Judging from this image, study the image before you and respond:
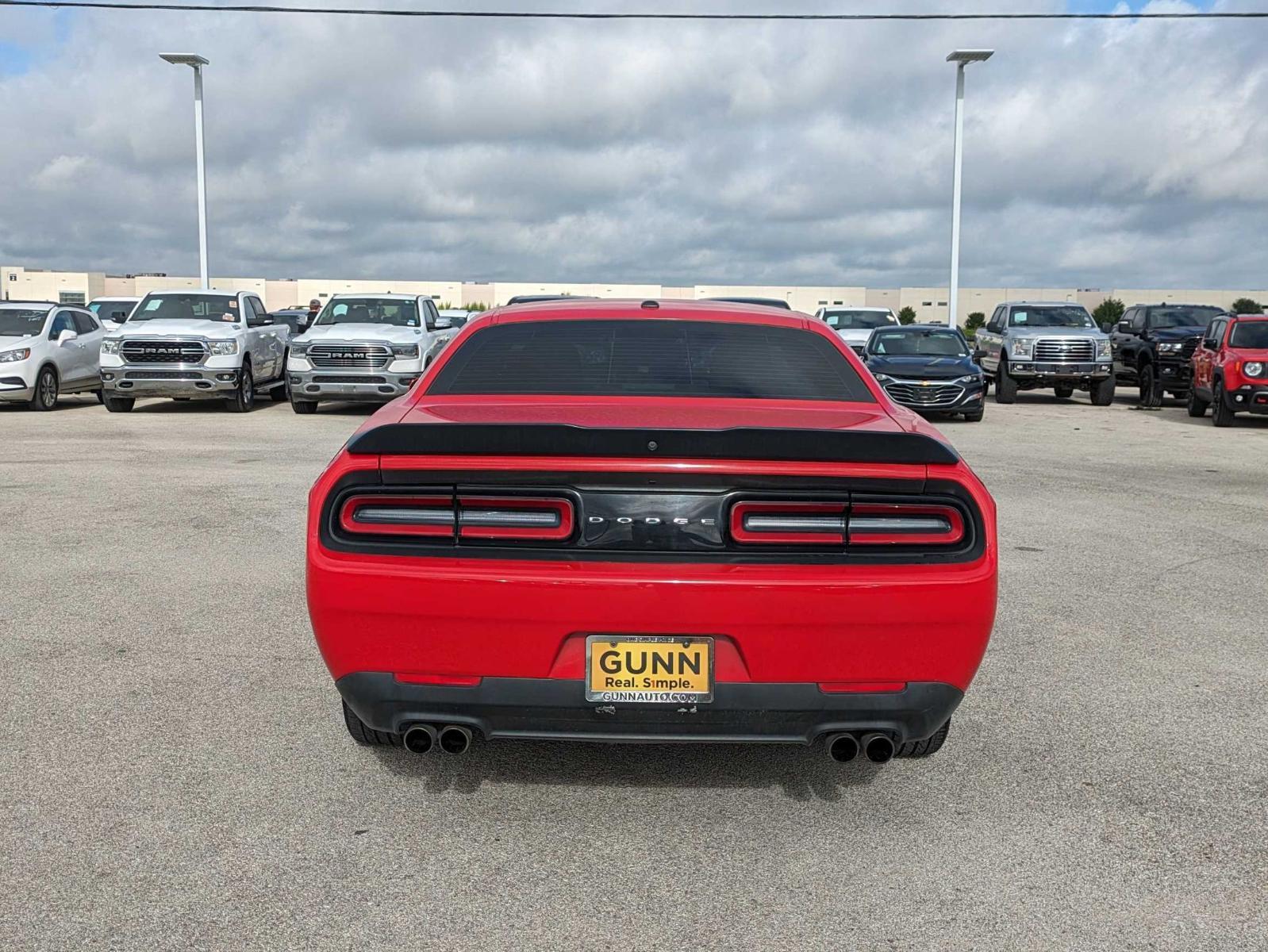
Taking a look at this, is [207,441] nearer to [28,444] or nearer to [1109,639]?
[28,444]

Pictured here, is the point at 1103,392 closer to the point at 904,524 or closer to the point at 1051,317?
the point at 1051,317

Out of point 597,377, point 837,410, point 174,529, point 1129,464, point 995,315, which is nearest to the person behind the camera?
point 837,410

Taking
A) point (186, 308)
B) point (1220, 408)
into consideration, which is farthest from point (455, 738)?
point (186, 308)

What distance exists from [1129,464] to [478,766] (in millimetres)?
11048

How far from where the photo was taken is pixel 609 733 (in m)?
3.38

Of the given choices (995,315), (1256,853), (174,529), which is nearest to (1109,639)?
(1256,853)

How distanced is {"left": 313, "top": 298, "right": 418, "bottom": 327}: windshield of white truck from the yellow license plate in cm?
1667

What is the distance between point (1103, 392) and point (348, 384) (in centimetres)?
1400

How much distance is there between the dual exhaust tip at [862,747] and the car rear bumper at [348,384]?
15.2 meters

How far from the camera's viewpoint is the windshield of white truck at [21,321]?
19516 millimetres

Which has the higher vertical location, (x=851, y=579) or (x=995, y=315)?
(x=995, y=315)

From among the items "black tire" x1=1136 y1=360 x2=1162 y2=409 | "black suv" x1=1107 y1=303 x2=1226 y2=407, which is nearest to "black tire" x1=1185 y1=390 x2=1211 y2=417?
"black suv" x1=1107 y1=303 x2=1226 y2=407

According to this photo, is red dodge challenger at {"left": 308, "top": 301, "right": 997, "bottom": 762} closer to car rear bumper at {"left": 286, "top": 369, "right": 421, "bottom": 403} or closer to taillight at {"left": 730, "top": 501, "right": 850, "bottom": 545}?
taillight at {"left": 730, "top": 501, "right": 850, "bottom": 545}

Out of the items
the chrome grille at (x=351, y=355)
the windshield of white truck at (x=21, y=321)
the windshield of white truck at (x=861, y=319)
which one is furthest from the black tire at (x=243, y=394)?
the windshield of white truck at (x=861, y=319)
